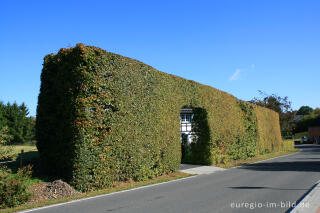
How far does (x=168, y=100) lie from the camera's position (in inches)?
595

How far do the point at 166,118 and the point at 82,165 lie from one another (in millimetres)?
6154

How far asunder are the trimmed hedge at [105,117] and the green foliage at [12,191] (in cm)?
196

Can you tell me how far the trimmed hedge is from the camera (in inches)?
400

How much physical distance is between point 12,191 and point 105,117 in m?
4.30

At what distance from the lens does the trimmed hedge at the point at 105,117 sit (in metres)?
10.1

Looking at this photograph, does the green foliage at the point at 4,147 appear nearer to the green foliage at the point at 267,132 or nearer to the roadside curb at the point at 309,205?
the roadside curb at the point at 309,205

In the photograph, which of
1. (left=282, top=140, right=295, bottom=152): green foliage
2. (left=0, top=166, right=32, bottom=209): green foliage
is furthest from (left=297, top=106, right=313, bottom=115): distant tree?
(left=0, top=166, right=32, bottom=209): green foliage

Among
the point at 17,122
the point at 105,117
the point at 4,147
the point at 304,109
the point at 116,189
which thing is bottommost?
the point at 116,189

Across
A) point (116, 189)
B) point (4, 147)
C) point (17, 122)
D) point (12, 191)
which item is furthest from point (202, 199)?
point (17, 122)

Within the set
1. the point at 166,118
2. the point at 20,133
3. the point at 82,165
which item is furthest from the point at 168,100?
the point at 20,133

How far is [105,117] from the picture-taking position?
35.6ft

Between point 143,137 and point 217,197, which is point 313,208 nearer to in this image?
point 217,197

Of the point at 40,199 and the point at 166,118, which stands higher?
the point at 166,118

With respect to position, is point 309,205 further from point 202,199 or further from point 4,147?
point 4,147
